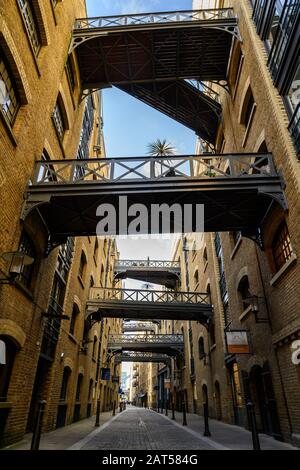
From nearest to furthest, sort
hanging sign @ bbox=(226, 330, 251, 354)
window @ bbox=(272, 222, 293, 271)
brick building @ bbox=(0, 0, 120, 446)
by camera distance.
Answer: brick building @ bbox=(0, 0, 120, 446), window @ bbox=(272, 222, 293, 271), hanging sign @ bbox=(226, 330, 251, 354)

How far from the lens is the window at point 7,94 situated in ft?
23.4

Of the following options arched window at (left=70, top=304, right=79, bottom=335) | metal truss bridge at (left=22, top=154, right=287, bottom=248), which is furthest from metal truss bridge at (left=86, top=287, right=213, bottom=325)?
metal truss bridge at (left=22, top=154, right=287, bottom=248)

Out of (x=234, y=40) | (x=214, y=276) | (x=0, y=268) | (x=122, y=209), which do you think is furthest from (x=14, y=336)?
(x=234, y=40)

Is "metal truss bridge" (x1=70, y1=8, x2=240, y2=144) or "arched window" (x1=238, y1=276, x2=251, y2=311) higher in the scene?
"metal truss bridge" (x1=70, y1=8, x2=240, y2=144)

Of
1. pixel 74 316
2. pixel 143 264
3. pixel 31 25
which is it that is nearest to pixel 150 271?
pixel 143 264

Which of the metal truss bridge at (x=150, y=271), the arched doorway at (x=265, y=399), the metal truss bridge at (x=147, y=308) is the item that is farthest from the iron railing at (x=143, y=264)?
the arched doorway at (x=265, y=399)

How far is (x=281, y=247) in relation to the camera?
8484 mm

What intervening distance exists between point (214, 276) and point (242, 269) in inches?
210

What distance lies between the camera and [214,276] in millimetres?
16547

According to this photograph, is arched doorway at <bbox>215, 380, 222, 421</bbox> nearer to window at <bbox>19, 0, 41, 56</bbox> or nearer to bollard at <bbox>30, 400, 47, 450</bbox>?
bollard at <bbox>30, 400, 47, 450</bbox>

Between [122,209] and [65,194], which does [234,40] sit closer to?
[122,209]

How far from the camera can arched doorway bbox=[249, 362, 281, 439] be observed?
330 inches

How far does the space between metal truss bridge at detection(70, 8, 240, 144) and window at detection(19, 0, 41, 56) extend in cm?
282

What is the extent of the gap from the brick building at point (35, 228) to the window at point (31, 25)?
3 centimetres
